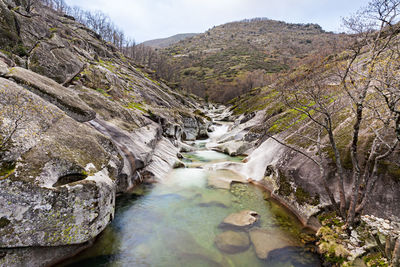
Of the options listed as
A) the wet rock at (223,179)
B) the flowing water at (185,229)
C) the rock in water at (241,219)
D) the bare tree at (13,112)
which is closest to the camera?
the bare tree at (13,112)

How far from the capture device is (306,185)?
1194 cm

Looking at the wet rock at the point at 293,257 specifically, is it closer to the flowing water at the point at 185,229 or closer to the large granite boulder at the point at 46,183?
the flowing water at the point at 185,229

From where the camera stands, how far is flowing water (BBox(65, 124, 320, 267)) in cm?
828

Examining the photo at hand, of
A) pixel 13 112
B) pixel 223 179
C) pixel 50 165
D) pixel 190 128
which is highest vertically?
pixel 13 112

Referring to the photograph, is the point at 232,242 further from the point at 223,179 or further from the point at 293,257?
the point at 223,179

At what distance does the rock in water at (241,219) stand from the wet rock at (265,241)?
621mm

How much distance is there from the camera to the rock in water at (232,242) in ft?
29.3

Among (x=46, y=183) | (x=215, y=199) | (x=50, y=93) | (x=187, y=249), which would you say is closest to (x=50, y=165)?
(x=46, y=183)

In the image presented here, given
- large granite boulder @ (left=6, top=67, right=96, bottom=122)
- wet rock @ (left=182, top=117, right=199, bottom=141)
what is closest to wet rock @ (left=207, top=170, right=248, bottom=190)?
large granite boulder @ (left=6, top=67, right=96, bottom=122)

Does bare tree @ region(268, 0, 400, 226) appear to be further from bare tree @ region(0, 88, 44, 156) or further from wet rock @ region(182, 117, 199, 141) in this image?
wet rock @ region(182, 117, 199, 141)

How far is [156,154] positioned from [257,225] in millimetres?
11986

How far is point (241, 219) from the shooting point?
1109 centimetres

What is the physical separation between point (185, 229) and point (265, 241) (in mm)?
4259

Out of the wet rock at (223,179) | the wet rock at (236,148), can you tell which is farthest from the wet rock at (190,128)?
the wet rock at (223,179)
